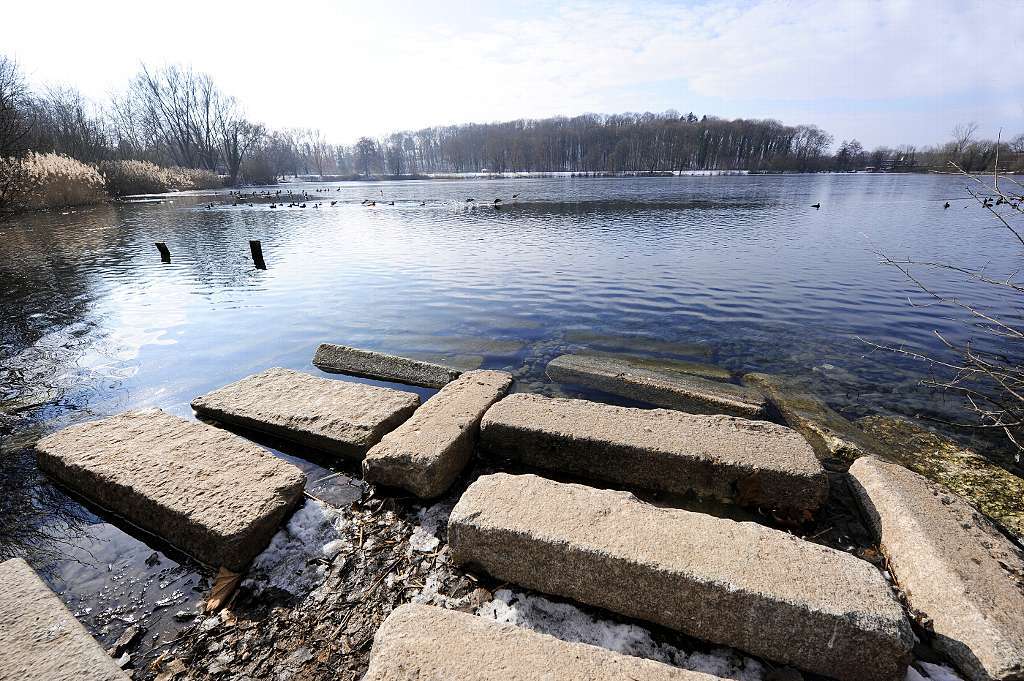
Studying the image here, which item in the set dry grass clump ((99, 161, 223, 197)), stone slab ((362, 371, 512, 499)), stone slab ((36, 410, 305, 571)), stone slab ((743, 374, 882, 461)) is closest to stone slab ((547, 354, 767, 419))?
stone slab ((743, 374, 882, 461))

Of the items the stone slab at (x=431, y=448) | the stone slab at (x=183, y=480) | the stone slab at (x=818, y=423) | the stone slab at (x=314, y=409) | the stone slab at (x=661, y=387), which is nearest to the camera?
the stone slab at (x=183, y=480)

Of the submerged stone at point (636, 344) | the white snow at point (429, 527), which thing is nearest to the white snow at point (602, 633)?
the white snow at point (429, 527)

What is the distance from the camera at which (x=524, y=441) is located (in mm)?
3449

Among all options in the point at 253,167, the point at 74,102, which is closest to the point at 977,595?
the point at 74,102

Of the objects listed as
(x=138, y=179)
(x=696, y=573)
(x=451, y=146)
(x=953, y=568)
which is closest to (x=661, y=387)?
(x=953, y=568)

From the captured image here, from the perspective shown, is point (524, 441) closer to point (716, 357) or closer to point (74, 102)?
point (716, 357)

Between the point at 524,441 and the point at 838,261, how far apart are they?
13.7 m

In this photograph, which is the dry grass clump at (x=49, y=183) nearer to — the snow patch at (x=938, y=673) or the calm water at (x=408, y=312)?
the calm water at (x=408, y=312)

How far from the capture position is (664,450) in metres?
3.06

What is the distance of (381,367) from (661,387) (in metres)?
3.55

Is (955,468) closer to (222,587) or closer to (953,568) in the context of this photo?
(953,568)

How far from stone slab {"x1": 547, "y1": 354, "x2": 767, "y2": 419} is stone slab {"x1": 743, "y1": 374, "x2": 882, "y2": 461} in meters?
0.30

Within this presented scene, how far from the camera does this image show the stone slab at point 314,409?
371 cm

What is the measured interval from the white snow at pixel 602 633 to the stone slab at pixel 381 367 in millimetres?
3204
